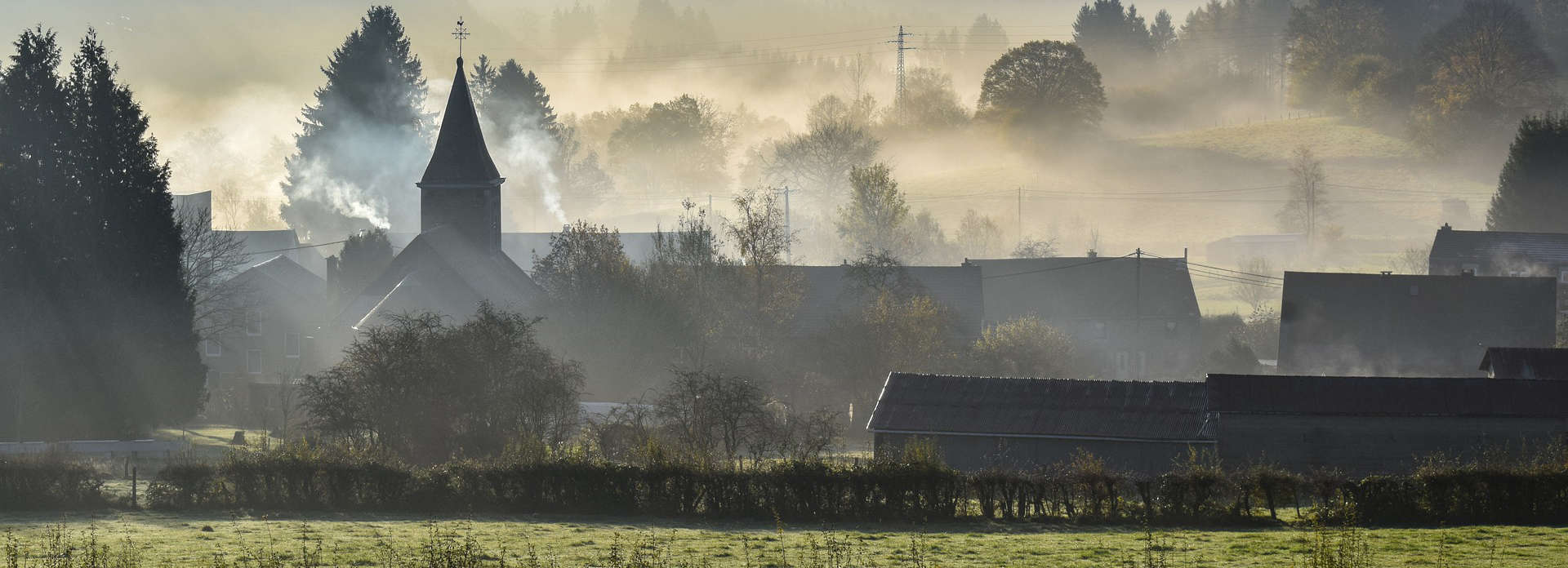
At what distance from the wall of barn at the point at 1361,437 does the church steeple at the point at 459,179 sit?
32.0 m

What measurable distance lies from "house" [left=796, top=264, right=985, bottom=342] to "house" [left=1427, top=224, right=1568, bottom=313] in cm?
2344

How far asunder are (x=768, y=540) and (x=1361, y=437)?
18584 mm

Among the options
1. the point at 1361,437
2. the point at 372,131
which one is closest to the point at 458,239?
the point at 1361,437

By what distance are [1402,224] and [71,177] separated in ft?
279

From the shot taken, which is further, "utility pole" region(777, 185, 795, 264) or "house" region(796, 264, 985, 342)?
"utility pole" region(777, 185, 795, 264)

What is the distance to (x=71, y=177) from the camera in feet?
131

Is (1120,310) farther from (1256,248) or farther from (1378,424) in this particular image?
(1378,424)

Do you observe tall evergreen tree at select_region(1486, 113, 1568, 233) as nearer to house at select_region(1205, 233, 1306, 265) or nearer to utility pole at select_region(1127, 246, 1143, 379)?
house at select_region(1205, 233, 1306, 265)

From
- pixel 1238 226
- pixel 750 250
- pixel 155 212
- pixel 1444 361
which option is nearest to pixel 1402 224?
pixel 1238 226

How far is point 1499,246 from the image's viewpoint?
70.4 metres

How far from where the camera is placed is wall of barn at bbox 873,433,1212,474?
1367 inches

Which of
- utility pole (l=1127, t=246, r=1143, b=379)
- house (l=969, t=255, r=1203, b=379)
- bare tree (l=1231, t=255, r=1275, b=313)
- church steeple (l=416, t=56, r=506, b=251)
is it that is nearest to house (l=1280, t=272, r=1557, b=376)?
utility pole (l=1127, t=246, r=1143, b=379)

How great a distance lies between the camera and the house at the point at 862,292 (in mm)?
57500

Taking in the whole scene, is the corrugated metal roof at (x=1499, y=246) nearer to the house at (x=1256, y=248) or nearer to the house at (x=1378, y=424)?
the house at (x=1256, y=248)
